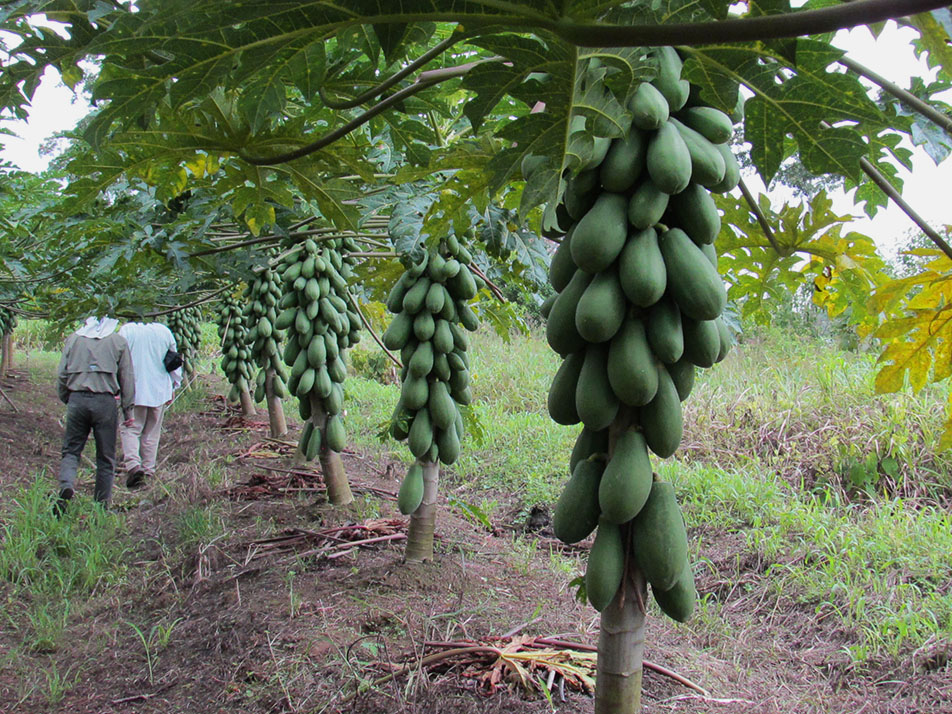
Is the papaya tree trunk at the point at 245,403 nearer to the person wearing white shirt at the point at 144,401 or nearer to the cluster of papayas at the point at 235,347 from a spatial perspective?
the cluster of papayas at the point at 235,347

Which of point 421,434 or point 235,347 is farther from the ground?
point 235,347

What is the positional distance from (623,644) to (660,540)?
0.75ft

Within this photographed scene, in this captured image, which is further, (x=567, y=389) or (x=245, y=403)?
(x=245, y=403)

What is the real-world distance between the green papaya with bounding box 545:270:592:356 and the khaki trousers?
609 centimetres

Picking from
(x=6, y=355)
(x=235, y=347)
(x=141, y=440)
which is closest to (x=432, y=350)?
(x=141, y=440)

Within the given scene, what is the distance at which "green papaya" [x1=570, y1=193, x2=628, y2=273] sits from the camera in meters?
1.24

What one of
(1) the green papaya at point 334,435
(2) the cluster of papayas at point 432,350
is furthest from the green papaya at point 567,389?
(1) the green papaya at point 334,435

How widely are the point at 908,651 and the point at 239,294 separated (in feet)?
21.3

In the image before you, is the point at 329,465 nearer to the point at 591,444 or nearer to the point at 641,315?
the point at 591,444

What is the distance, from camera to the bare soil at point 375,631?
97.0 inches

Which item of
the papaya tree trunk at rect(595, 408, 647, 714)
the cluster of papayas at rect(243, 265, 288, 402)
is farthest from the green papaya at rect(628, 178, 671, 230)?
the cluster of papayas at rect(243, 265, 288, 402)

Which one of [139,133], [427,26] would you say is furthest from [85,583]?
[427,26]

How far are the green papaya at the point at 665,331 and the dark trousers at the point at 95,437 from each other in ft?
17.7

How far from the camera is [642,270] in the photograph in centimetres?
123
